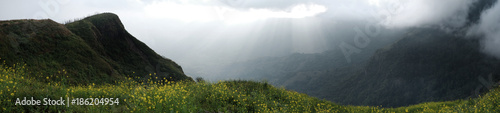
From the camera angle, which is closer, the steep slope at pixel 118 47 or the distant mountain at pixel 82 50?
the distant mountain at pixel 82 50

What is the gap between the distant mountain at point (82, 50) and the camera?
76.2ft

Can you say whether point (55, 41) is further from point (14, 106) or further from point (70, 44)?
point (14, 106)

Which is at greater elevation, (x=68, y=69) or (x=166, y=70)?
(x=166, y=70)

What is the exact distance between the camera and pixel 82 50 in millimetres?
29656

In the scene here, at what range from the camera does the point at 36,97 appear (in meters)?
8.15

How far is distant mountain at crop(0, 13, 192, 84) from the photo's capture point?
76.2 feet

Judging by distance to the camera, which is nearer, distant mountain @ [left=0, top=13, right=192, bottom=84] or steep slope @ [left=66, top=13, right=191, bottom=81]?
distant mountain @ [left=0, top=13, right=192, bottom=84]

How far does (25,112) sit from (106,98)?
2132 mm

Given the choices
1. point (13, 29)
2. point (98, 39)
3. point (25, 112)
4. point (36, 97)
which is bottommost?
point (25, 112)

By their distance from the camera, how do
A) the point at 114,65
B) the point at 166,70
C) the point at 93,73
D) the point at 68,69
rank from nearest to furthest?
1. the point at 68,69
2. the point at 93,73
3. the point at 114,65
4. the point at 166,70

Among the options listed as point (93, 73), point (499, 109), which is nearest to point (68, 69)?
point (93, 73)

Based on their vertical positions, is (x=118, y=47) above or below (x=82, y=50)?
above

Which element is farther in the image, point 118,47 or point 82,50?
point 118,47

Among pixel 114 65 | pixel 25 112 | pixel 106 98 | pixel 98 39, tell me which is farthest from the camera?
pixel 98 39
